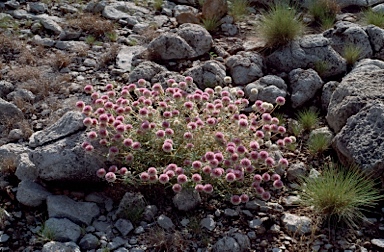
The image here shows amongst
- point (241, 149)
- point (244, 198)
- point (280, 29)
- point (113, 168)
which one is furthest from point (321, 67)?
point (113, 168)

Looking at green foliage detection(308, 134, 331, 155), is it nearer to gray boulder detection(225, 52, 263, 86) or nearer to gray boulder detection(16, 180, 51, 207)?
gray boulder detection(225, 52, 263, 86)

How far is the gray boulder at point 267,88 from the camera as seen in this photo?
6176mm

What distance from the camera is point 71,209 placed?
15.8ft

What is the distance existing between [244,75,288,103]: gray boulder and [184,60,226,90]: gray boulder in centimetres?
37

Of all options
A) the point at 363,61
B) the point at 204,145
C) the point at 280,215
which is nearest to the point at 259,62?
the point at 363,61

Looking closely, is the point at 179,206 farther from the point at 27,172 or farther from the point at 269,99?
the point at 269,99

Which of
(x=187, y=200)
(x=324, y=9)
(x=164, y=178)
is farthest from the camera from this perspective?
(x=324, y=9)

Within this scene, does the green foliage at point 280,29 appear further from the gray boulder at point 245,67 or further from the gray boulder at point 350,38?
the gray boulder at point 350,38

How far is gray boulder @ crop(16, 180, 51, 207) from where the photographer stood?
485 cm

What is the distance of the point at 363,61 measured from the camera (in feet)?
21.4

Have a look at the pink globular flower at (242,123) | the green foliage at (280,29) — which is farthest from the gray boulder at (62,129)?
the green foliage at (280,29)

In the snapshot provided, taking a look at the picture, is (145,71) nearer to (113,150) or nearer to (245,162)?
(113,150)

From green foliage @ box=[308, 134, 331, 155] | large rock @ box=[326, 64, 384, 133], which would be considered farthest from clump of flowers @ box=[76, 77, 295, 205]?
large rock @ box=[326, 64, 384, 133]

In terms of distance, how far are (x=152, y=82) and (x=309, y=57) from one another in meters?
2.06
